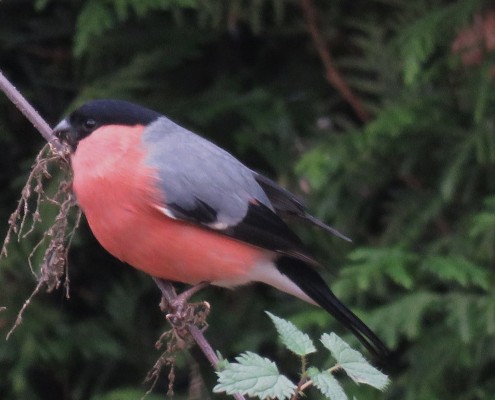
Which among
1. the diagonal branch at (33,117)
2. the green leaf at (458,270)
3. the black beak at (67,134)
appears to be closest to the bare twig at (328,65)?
the green leaf at (458,270)

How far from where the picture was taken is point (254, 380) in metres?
1.49

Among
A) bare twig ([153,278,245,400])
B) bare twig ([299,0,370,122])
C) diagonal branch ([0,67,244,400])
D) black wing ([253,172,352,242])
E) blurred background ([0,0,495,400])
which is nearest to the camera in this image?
bare twig ([153,278,245,400])

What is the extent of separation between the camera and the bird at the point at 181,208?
2.31 meters

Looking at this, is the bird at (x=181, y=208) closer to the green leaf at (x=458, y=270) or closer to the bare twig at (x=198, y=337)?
the bare twig at (x=198, y=337)

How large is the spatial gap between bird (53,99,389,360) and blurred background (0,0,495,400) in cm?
47

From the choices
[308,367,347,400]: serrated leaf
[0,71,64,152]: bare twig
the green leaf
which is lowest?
the green leaf

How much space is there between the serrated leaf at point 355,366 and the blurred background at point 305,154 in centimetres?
125

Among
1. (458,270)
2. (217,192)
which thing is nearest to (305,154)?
(458,270)

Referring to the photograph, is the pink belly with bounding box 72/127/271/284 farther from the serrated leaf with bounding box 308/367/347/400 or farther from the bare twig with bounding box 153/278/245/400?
the serrated leaf with bounding box 308/367/347/400

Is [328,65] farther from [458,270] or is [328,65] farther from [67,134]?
[67,134]

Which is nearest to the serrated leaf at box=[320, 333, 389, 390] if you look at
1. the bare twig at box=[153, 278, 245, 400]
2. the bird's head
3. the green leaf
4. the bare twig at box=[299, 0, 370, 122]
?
the bare twig at box=[153, 278, 245, 400]

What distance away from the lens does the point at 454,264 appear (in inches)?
114

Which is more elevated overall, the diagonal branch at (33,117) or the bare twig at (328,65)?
the diagonal branch at (33,117)

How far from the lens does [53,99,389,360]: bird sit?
231cm
